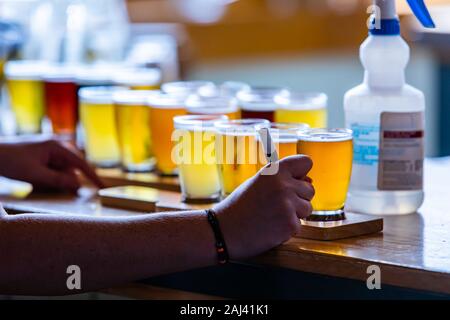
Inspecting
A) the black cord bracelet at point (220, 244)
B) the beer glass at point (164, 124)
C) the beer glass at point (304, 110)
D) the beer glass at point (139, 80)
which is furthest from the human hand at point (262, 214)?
the beer glass at point (139, 80)

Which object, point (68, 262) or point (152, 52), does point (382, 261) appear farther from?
point (152, 52)

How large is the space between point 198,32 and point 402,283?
147 inches

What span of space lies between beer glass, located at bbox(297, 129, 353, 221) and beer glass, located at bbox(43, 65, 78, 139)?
0.98m

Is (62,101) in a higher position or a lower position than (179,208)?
higher

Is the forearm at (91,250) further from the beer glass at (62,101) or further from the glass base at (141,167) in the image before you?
the beer glass at (62,101)

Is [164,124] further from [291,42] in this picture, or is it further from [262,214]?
[291,42]

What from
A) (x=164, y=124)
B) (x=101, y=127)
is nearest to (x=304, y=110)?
(x=164, y=124)

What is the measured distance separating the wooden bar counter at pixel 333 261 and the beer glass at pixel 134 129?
0.13 metres

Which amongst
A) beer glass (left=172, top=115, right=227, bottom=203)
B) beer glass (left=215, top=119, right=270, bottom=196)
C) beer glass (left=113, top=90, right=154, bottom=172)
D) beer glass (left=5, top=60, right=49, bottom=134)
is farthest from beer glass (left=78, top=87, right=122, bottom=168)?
beer glass (left=215, top=119, right=270, bottom=196)

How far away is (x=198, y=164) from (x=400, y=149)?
361mm

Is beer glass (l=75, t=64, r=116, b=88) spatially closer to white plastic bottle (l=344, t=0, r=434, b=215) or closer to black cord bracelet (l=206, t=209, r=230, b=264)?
white plastic bottle (l=344, t=0, r=434, b=215)

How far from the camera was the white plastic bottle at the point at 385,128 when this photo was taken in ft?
5.23

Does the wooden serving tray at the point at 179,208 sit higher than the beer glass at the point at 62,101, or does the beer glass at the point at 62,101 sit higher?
the beer glass at the point at 62,101

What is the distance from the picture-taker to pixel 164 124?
1.93 metres
